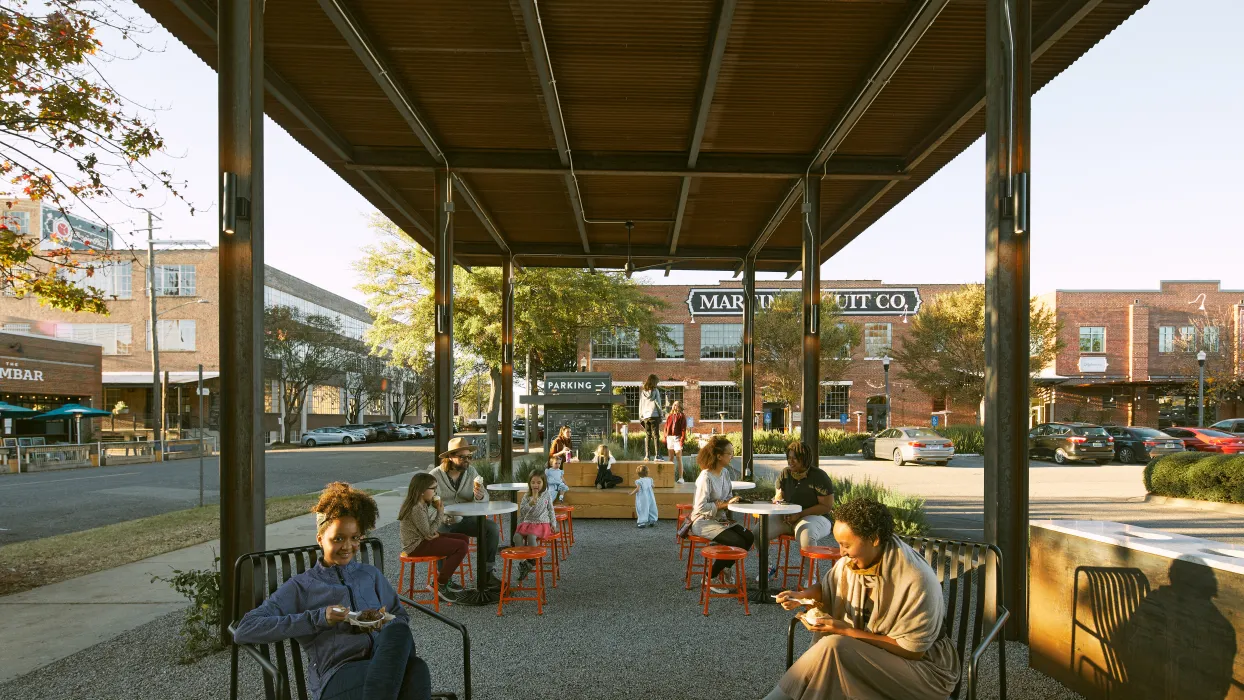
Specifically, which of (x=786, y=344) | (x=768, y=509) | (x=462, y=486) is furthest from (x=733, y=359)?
(x=768, y=509)

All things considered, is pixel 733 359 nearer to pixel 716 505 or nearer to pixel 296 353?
pixel 296 353

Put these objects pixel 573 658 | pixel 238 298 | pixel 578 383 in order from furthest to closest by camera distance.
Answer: pixel 578 383, pixel 238 298, pixel 573 658

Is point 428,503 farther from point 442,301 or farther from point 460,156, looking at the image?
point 460,156

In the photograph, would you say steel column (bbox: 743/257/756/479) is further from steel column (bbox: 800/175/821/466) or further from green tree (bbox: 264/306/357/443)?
green tree (bbox: 264/306/357/443)

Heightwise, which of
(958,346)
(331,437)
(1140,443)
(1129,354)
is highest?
(958,346)

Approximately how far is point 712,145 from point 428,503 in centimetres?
627

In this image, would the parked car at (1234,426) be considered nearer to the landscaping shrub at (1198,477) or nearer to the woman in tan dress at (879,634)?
the landscaping shrub at (1198,477)

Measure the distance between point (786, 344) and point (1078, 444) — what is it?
12.8 metres

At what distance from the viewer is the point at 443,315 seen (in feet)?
34.2

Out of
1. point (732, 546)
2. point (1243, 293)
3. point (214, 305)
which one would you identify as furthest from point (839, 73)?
point (214, 305)

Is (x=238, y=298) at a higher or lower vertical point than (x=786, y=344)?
lower

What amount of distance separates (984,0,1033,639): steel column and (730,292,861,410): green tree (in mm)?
29438

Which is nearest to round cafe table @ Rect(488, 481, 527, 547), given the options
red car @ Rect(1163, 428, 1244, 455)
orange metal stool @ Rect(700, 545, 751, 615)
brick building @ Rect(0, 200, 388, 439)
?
orange metal stool @ Rect(700, 545, 751, 615)

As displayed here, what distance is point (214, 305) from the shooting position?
164ft
